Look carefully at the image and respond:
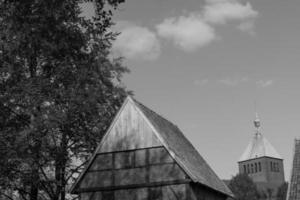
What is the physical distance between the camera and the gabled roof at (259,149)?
168375mm

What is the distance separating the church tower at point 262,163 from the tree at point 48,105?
144382 millimetres

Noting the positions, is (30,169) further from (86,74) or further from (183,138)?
(183,138)

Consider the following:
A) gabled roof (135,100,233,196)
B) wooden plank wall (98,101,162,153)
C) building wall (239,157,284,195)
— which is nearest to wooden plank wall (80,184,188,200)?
gabled roof (135,100,233,196)

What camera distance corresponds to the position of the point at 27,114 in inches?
992

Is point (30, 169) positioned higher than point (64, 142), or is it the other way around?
point (64, 142)

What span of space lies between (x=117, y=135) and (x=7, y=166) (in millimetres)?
5583

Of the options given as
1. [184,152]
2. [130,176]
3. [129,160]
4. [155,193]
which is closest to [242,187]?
[184,152]

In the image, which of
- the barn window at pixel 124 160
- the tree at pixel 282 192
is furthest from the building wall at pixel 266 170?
the barn window at pixel 124 160

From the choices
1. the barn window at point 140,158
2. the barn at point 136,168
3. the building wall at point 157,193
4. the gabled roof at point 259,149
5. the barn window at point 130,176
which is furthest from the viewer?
the gabled roof at point 259,149

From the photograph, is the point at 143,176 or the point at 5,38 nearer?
the point at 143,176

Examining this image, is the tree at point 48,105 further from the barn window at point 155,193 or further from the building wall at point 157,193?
the barn window at point 155,193

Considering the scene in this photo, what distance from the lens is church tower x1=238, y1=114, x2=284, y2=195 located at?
167m

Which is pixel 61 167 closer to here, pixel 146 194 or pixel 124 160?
pixel 124 160

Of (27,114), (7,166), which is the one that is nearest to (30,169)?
(7,166)
